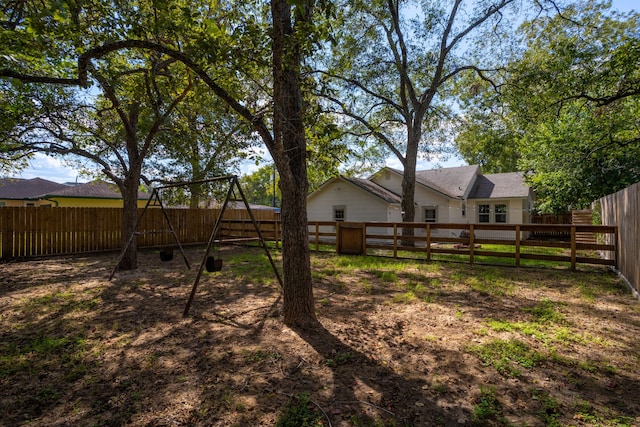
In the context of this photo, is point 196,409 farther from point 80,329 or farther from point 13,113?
point 13,113

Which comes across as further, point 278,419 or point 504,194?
point 504,194

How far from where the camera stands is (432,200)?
17.0 m

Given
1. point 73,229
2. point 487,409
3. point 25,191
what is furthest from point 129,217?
point 25,191

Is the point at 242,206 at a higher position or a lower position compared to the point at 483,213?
higher

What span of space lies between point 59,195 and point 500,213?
89.9 feet

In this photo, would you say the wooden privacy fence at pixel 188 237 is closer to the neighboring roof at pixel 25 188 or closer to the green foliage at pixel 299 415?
the green foliage at pixel 299 415

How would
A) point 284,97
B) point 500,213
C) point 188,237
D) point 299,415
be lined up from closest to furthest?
point 299,415, point 284,97, point 188,237, point 500,213

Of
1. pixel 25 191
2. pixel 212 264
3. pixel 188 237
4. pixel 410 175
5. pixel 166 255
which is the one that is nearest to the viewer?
pixel 212 264

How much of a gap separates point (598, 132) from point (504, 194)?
6.48 metres

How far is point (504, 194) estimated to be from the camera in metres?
17.1

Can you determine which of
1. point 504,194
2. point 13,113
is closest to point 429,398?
point 13,113

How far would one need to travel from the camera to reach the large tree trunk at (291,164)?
12.2 ft

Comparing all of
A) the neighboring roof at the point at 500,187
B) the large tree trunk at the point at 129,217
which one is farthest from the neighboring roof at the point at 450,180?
the large tree trunk at the point at 129,217

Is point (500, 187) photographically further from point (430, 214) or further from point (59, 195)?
point (59, 195)
